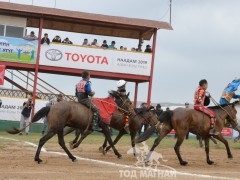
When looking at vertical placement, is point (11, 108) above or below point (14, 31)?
below

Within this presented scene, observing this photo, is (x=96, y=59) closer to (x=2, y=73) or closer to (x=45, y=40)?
(x=45, y=40)

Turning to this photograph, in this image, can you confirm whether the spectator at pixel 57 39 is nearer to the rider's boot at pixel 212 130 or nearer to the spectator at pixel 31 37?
the spectator at pixel 31 37

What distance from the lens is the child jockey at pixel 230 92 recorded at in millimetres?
17766

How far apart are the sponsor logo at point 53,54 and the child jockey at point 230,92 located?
15879 millimetres

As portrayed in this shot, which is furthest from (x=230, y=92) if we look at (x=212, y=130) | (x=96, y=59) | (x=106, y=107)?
(x=96, y=59)

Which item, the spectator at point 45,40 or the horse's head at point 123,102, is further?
the spectator at point 45,40

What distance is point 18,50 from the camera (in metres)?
31.5

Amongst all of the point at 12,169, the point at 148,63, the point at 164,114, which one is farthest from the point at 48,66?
the point at 12,169

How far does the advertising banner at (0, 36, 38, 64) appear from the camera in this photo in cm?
3130

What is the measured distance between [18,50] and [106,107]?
58.5ft

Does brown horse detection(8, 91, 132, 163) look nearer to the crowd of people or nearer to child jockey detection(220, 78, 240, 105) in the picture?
child jockey detection(220, 78, 240, 105)

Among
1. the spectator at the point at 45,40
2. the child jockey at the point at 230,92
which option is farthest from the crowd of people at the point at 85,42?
the child jockey at the point at 230,92

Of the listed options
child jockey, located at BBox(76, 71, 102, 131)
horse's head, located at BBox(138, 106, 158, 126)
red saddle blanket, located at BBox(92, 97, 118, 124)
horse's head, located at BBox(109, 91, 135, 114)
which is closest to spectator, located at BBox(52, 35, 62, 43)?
horse's head, located at BBox(138, 106, 158, 126)

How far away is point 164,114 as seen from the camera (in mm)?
13992
